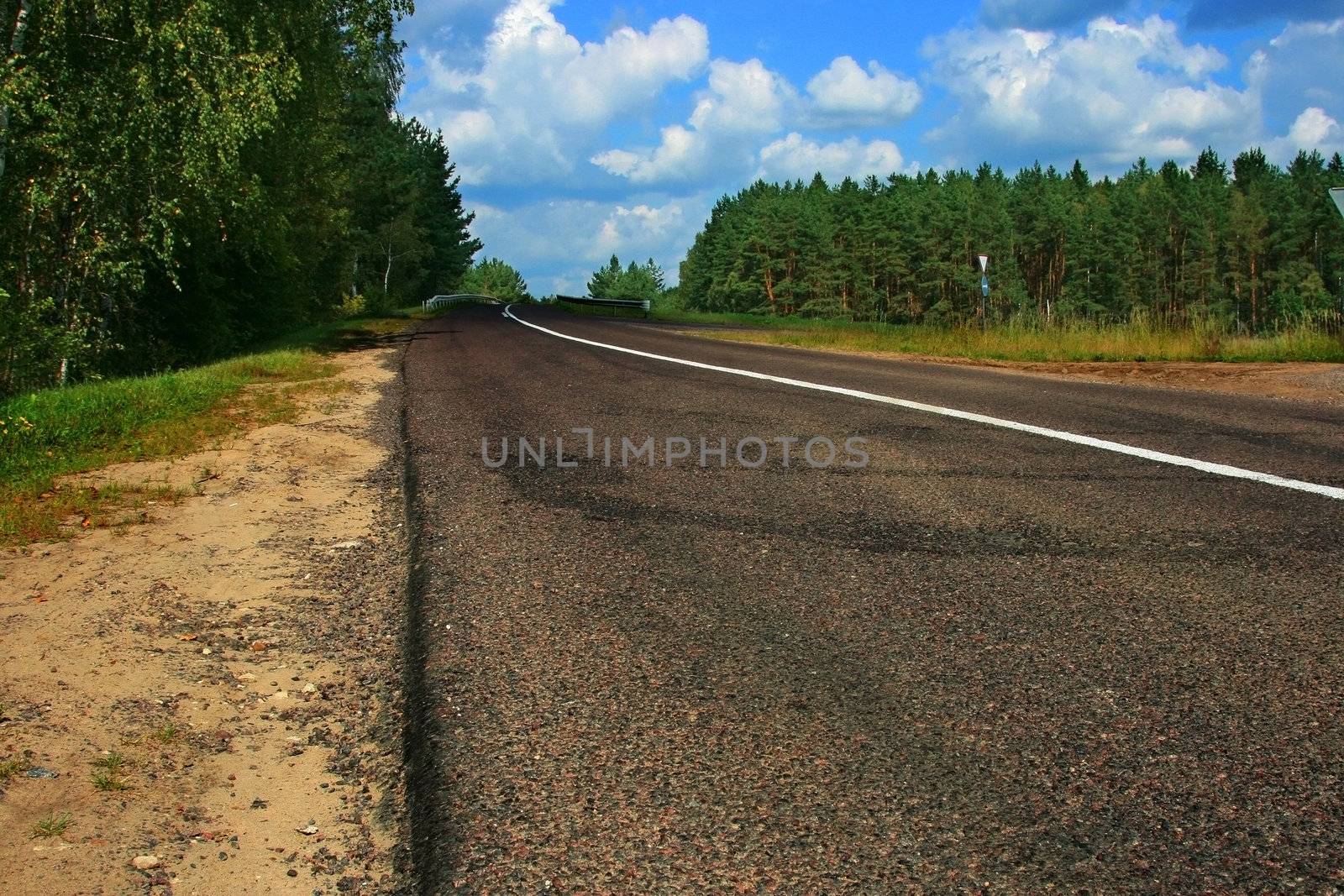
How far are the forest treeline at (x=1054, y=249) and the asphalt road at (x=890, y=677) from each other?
7185 cm

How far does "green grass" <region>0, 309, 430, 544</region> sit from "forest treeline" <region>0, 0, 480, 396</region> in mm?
2553

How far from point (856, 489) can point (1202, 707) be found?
2.77 metres

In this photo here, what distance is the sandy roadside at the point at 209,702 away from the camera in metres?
2.16

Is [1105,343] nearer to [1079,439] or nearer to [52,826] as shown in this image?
[1079,439]

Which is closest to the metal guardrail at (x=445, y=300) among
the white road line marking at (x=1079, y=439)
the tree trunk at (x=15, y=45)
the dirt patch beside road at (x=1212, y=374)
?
the tree trunk at (x=15, y=45)

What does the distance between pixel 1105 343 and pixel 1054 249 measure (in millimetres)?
79206

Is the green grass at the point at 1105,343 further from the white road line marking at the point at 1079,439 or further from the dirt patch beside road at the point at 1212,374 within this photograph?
the white road line marking at the point at 1079,439

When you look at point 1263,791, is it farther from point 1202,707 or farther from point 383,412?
point 383,412

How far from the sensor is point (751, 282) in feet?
317

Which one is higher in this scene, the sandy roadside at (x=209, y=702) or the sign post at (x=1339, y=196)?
the sign post at (x=1339, y=196)

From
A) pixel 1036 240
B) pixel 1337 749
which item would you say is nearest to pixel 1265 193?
pixel 1036 240

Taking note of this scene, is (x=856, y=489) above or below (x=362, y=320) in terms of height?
below

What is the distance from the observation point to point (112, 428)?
7.63 metres

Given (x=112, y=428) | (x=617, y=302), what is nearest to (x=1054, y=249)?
(x=617, y=302)
